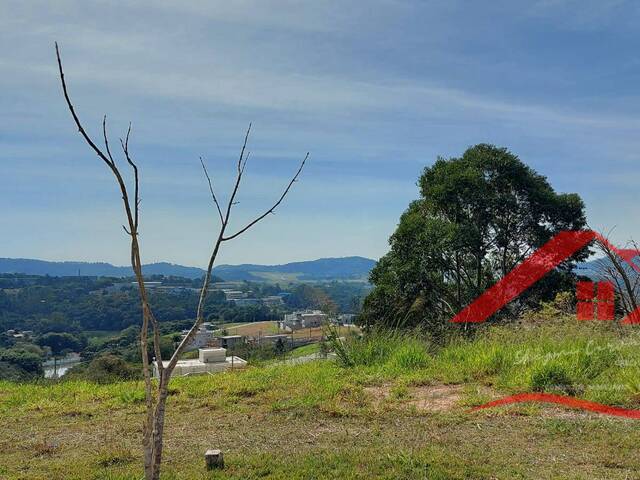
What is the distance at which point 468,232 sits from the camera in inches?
552

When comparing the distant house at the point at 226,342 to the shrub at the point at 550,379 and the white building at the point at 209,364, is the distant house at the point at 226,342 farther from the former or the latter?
the shrub at the point at 550,379

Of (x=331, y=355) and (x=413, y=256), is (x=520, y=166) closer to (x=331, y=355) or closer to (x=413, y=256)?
(x=413, y=256)

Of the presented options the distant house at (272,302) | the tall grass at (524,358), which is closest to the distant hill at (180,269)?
the distant house at (272,302)

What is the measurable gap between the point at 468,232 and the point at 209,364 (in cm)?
766

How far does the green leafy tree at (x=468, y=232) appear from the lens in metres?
14.1

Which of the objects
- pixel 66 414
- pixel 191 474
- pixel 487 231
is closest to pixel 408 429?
pixel 191 474

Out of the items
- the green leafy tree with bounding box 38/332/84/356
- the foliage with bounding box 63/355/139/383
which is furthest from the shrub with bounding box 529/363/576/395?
the green leafy tree with bounding box 38/332/84/356

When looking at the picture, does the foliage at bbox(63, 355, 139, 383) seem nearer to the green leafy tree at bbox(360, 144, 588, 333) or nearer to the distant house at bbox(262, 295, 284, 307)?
the green leafy tree at bbox(360, 144, 588, 333)

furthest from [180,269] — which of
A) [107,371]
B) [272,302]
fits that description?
[107,371]

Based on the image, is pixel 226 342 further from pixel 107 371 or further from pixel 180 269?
pixel 180 269

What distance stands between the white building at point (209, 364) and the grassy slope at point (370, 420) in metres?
2.36

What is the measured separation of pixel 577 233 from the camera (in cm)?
1638

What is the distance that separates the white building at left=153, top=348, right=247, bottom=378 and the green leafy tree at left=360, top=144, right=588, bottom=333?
4.22m

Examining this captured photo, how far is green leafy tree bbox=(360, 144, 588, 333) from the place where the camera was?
14.1 meters
